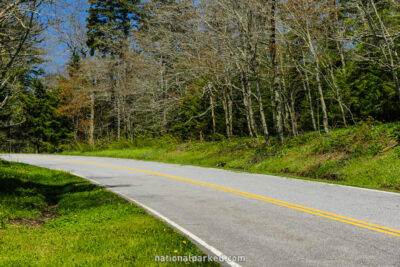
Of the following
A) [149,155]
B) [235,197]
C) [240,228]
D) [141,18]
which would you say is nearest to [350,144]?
[235,197]

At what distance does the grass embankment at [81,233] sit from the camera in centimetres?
493

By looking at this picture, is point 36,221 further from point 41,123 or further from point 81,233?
point 41,123

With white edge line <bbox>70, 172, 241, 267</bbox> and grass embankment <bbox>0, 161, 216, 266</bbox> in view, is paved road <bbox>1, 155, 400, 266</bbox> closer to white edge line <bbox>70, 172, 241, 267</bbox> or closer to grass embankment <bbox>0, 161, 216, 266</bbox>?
white edge line <bbox>70, 172, 241, 267</bbox>

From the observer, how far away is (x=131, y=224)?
6777mm

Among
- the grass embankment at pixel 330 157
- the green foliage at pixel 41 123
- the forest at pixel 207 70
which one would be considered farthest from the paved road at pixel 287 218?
the green foliage at pixel 41 123

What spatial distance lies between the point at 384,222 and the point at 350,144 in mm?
8343

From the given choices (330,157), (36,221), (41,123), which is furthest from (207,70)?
(41,123)

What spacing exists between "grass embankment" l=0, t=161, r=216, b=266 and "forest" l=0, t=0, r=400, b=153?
14.8ft

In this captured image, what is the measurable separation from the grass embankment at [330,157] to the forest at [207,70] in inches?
49.8

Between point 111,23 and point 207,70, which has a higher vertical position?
point 111,23

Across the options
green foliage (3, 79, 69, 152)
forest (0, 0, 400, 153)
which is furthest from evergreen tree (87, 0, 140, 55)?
green foliage (3, 79, 69, 152)

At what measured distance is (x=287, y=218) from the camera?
6.65 metres

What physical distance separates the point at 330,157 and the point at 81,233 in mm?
10813

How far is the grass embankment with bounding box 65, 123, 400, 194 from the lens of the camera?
11.0 meters
